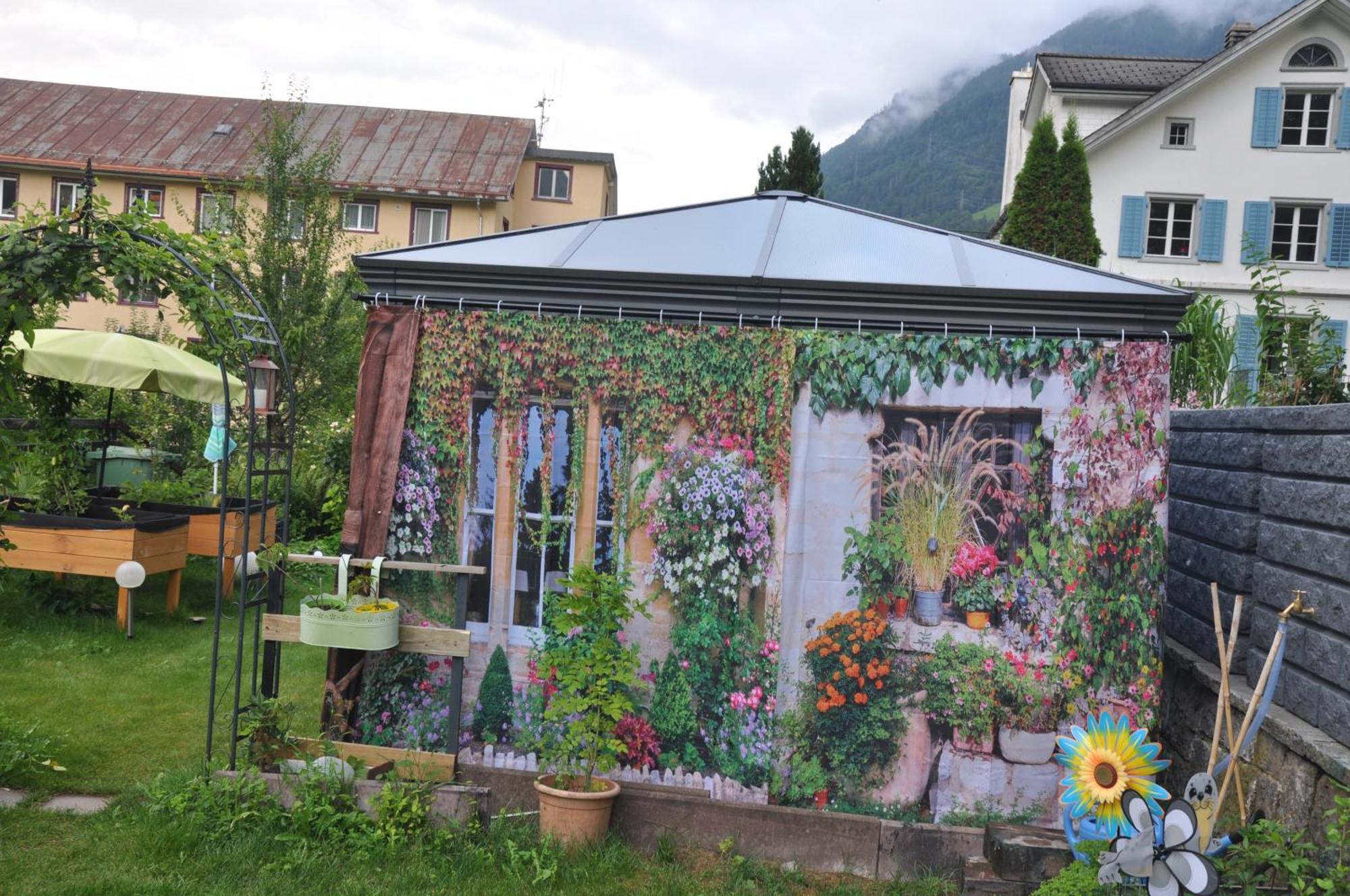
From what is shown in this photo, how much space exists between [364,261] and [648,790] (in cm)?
313

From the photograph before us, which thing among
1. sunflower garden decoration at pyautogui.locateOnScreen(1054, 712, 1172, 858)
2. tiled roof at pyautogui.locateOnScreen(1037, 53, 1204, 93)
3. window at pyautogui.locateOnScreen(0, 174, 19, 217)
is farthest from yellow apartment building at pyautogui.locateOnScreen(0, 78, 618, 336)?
sunflower garden decoration at pyautogui.locateOnScreen(1054, 712, 1172, 858)

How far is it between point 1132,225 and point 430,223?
17.3 m

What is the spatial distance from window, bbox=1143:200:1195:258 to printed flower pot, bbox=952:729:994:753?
21.6 meters

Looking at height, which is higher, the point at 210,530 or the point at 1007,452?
the point at 1007,452

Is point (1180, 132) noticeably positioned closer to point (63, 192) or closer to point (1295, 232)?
point (1295, 232)

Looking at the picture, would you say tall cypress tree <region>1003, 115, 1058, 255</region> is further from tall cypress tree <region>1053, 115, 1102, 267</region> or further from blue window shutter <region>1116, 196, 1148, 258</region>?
blue window shutter <region>1116, 196, 1148, 258</region>

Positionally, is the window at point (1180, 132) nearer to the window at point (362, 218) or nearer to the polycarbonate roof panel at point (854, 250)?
the window at point (362, 218)

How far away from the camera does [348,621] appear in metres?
5.33

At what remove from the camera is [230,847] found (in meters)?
4.93

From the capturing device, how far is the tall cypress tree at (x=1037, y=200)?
19328 mm

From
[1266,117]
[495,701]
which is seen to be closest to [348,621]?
[495,701]

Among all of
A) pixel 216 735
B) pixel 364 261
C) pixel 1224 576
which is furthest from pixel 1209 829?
pixel 216 735

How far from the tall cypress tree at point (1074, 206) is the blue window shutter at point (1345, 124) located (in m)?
8.55

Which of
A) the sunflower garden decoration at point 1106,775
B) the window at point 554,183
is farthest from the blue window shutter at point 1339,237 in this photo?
the sunflower garden decoration at point 1106,775
